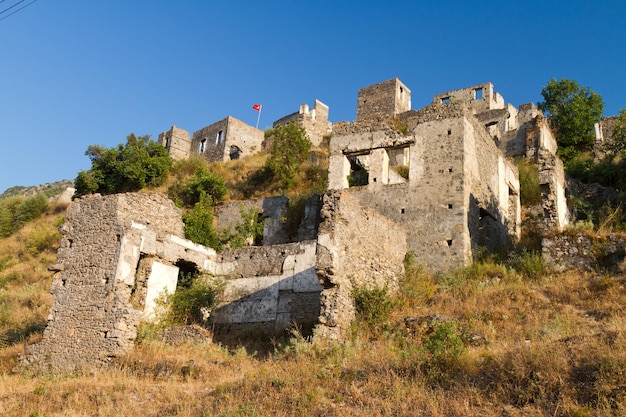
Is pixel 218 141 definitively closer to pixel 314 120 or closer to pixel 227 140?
pixel 227 140

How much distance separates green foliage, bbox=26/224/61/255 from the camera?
28359mm

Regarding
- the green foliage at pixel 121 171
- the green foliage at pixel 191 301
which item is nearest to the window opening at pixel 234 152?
the green foliage at pixel 121 171

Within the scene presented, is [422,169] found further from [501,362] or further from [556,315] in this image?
[501,362]

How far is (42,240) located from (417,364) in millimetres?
23970

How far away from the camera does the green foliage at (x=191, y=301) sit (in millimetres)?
15283

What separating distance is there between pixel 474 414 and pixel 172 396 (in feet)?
16.4

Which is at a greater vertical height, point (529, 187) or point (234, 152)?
point (234, 152)

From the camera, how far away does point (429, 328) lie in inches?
483

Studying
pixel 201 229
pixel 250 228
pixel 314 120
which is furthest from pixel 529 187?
pixel 314 120

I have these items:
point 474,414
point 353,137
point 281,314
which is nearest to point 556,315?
point 474,414

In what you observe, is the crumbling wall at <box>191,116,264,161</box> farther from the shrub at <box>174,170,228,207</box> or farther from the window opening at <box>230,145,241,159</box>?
the shrub at <box>174,170,228,207</box>

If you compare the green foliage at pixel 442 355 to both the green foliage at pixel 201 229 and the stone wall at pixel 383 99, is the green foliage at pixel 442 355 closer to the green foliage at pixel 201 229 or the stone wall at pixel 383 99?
the green foliage at pixel 201 229

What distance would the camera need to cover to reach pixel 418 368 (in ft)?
30.0

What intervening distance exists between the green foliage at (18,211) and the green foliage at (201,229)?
15256mm
